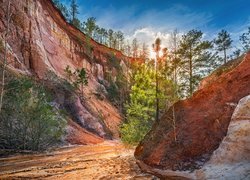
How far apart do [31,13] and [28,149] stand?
114 ft

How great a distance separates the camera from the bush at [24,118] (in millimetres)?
29531

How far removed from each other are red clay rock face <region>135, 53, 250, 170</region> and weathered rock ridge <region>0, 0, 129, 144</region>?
29.1m

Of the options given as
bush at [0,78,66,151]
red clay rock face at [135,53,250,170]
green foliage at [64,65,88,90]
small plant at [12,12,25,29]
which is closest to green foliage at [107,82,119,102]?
green foliage at [64,65,88,90]

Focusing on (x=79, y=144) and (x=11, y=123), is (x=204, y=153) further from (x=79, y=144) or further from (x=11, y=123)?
(x=79, y=144)

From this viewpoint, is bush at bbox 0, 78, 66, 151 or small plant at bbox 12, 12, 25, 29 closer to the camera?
bush at bbox 0, 78, 66, 151

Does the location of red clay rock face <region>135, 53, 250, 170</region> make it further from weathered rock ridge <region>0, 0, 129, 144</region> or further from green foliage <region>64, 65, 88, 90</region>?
green foliage <region>64, 65, 88, 90</region>

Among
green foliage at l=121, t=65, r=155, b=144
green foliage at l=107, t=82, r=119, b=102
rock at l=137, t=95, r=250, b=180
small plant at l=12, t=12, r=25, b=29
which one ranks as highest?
small plant at l=12, t=12, r=25, b=29

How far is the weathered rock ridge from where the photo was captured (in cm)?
5091

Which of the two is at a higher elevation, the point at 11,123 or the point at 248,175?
the point at 11,123

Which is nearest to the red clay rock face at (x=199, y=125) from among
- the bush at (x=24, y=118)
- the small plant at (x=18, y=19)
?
the bush at (x=24, y=118)

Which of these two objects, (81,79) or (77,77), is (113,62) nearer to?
(77,77)

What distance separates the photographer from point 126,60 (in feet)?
342

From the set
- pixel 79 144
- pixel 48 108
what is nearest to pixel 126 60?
pixel 79 144

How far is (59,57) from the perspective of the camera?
66.9 m
